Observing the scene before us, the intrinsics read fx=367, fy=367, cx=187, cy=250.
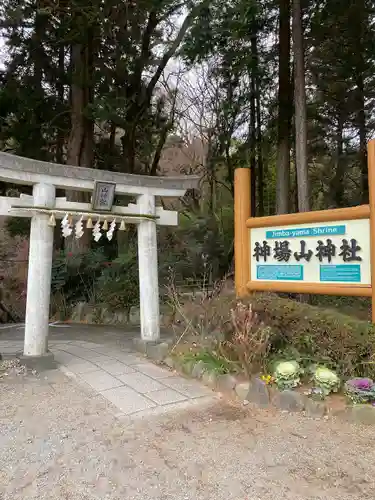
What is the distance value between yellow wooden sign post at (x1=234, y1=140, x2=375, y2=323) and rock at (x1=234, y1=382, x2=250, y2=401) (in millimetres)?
1120

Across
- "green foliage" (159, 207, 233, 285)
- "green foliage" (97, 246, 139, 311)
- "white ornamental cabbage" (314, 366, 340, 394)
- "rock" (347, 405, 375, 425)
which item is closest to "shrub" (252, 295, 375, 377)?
"white ornamental cabbage" (314, 366, 340, 394)

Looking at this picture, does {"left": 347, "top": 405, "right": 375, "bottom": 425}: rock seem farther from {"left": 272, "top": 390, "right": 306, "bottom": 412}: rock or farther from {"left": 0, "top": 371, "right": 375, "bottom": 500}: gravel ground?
{"left": 272, "top": 390, "right": 306, "bottom": 412}: rock

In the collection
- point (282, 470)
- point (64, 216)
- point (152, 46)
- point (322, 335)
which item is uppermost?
point (152, 46)

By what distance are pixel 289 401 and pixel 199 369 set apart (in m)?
1.19

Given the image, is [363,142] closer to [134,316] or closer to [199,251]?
[199,251]

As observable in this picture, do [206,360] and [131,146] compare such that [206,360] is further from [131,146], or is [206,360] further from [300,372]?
[131,146]

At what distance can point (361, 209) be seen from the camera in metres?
3.47

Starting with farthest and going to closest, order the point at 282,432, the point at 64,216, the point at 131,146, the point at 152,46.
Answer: the point at 131,146 < the point at 152,46 < the point at 64,216 < the point at 282,432

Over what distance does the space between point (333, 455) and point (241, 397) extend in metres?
1.12

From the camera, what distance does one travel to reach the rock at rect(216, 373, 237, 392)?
3669mm

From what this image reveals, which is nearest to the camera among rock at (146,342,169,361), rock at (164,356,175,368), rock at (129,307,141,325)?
rock at (164,356,175,368)

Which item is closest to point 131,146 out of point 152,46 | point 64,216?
point 152,46

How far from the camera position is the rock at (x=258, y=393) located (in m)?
Answer: 3.35

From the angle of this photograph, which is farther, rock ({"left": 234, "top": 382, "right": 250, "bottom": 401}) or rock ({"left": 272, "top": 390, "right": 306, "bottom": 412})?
rock ({"left": 234, "top": 382, "right": 250, "bottom": 401})
